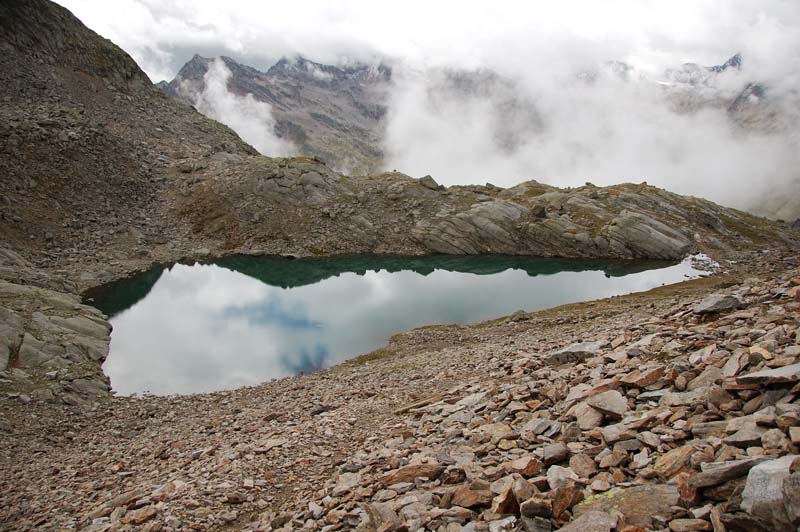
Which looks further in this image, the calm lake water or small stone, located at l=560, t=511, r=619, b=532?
the calm lake water

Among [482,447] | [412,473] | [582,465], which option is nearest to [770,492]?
[582,465]

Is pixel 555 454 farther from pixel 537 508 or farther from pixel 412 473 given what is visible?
pixel 412 473

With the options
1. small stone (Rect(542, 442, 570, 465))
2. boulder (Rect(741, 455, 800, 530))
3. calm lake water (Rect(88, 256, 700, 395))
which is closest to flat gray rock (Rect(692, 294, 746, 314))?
small stone (Rect(542, 442, 570, 465))

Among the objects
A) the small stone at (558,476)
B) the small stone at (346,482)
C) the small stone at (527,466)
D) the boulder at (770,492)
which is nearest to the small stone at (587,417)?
the small stone at (527,466)

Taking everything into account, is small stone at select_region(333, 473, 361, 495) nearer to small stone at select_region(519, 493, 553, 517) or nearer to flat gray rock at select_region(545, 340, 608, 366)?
small stone at select_region(519, 493, 553, 517)

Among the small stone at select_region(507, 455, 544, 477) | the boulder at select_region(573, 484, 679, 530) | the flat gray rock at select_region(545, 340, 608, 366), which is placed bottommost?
the boulder at select_region(573, 484, 679, 530)

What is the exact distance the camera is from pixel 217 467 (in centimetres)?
1820

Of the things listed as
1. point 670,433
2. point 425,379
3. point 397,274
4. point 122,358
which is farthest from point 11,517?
point 397,274

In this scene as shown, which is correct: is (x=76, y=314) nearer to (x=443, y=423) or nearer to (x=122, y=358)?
(x=122, y=358)

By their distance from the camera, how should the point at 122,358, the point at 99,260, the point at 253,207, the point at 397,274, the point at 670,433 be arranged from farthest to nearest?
the point at 253,207, the point at 397,274, the point at 99,260, the point at 122,358, the point at 670,433

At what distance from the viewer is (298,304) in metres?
67.8

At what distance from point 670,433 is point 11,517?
903 inches

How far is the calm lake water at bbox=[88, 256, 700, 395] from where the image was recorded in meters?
44.5

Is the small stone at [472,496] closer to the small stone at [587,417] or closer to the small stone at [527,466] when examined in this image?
the small stone at [527,466]
